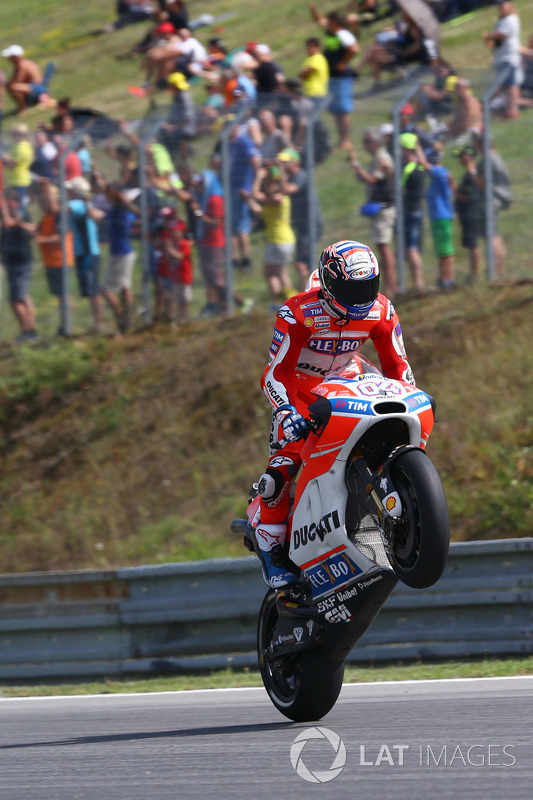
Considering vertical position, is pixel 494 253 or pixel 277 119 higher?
pixel 277 119

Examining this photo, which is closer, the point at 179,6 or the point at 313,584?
the point at 313,584

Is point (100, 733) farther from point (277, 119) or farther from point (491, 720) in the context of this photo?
point (277, 119)

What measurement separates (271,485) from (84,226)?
27.2 ft

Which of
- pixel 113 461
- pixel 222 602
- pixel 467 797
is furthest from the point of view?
pixel 113 461

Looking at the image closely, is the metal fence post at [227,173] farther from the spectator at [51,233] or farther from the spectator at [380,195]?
the spectator at [51,233]

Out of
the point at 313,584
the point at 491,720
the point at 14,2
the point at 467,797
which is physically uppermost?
the point at 467,797

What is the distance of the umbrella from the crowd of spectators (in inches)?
215

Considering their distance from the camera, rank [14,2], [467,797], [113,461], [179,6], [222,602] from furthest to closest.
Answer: [14,2], [179,6], [113,461], [222,602], [467,797]

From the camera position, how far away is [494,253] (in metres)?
13.6

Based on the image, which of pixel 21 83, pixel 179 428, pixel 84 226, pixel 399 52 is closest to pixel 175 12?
pixel 21 83

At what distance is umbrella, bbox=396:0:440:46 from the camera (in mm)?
19766

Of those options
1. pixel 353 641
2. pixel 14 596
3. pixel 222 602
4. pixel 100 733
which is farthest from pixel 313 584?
pixel 14 596

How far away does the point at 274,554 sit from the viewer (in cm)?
648

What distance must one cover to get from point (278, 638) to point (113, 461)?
7288 mm
